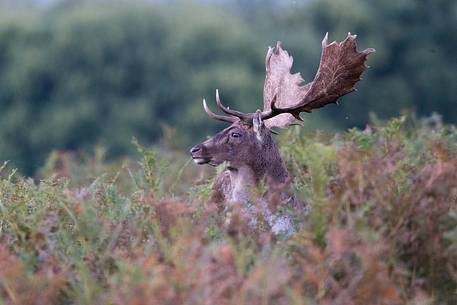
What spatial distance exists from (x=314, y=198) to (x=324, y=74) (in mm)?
2508

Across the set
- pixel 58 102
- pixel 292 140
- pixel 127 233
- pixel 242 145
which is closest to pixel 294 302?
pixel 127 233

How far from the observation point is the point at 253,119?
9094 millimetres

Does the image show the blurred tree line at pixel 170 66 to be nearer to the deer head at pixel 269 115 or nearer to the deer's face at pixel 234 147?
the deer head at pixel 269 115

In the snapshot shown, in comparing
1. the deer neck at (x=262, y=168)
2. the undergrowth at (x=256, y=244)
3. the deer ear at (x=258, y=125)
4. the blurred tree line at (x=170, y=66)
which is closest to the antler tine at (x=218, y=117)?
the deer ear at (x=258, y=125)

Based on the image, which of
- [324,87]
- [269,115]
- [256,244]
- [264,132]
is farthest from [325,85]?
[256,244]

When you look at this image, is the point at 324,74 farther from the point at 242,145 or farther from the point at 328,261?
the point at 328,261

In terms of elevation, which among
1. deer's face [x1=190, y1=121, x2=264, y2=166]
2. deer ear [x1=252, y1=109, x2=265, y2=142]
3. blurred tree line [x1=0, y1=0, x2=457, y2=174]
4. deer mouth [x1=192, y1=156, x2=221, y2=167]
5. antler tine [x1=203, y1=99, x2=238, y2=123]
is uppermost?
blurred tree line [x1=0, y1=0, x2=457, y2=174]

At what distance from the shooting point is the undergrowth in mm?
6156

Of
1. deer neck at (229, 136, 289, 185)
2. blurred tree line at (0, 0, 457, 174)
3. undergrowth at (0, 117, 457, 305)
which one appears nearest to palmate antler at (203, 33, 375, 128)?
deer neck at (229, 136, 289, 185)

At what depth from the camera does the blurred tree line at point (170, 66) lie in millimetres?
42469

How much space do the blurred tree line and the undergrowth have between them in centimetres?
3199

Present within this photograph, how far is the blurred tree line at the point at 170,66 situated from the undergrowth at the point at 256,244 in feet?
105

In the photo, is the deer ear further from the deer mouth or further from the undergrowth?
the undergrowth

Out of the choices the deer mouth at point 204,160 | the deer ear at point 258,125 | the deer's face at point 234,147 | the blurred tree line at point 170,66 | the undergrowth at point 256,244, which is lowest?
the undergrowth at point 256,244
